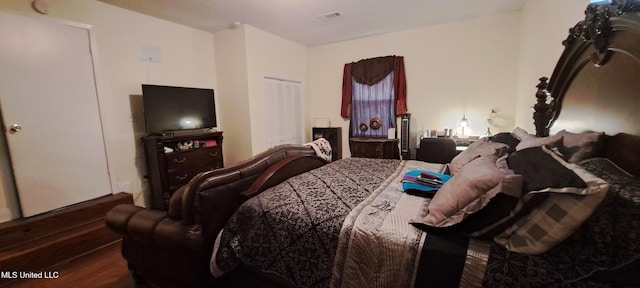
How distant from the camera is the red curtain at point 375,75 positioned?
4223 mm

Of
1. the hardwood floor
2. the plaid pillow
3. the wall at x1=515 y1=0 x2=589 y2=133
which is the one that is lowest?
the hardwood floor

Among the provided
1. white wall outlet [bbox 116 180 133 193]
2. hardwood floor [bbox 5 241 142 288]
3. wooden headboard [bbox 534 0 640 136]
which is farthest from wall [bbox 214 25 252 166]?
wooden headboard [bbox 534 0 640 136]

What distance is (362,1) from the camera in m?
3.00

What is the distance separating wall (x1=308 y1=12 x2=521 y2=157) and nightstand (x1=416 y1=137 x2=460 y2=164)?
0.72m

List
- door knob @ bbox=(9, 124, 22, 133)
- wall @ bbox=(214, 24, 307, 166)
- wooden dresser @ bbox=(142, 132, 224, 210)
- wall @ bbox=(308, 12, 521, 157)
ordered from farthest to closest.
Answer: wall @ bbox=(214, 24, 307, 166), wall @ bbox=(308, 12, 521, 157), wooden dresser @ bbox=(142, 132, 224, 210), door knob @ bbox=(9, 124, 22, 133)

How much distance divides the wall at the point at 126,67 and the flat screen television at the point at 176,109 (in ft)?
1.14

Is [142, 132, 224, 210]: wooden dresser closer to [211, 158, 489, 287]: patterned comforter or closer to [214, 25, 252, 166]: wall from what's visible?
[214, 25, 252, 166]: wall

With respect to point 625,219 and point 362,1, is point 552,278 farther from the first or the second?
point 362,1

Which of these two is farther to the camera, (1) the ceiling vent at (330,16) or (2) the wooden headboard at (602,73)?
(1) the ceiling vent at (330,16)

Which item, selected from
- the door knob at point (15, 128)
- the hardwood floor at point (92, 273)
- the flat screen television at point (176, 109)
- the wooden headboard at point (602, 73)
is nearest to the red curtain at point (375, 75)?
the flat screen television at point (176, 109)

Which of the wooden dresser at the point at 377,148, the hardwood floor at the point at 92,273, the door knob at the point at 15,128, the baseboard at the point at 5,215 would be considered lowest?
the hardwood floor at the point at 92,273

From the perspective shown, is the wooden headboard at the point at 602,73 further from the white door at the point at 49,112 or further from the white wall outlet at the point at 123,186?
the white wall outlet at the point at 123,186

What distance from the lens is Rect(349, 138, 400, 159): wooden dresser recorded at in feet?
13.8

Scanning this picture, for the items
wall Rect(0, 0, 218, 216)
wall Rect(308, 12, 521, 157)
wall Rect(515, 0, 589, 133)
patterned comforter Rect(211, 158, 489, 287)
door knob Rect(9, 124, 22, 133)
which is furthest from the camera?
wall Rect(308, 12, 521, 157)
